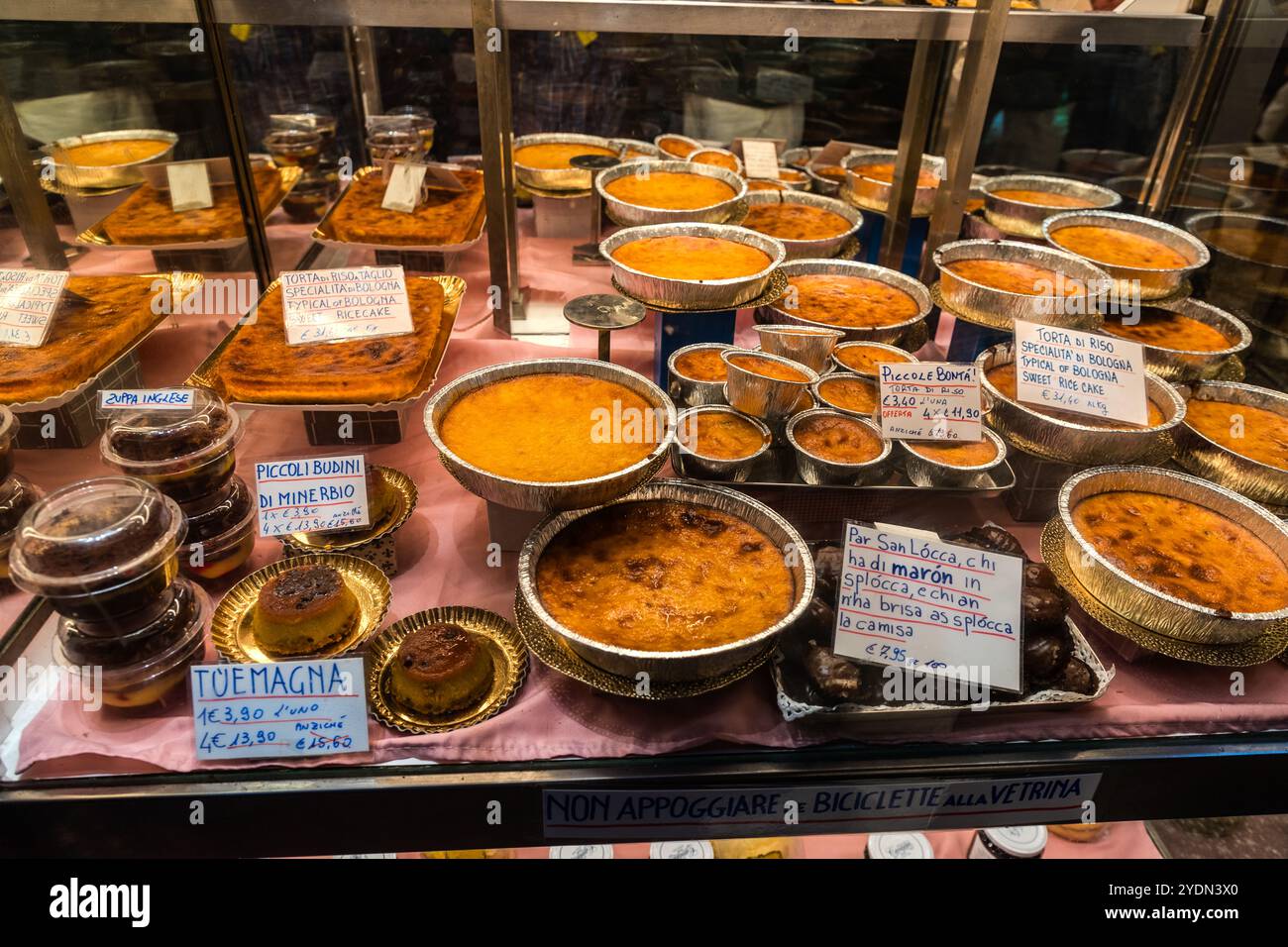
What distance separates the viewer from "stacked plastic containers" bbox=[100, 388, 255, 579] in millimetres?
1361

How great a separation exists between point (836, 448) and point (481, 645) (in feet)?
2.68

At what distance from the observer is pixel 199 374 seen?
1.65 meters

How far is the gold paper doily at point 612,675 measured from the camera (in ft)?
3.85

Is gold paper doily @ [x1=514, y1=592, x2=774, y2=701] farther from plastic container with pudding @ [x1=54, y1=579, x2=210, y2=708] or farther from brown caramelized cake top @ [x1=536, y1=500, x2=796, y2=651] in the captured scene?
plastic container with pudding @ [x1=54, y1=579, x2=210, y2=708]

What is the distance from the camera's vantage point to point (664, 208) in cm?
229

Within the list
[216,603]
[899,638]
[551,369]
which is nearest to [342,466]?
[216,603]

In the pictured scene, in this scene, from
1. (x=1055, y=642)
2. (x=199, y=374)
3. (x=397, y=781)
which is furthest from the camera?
(x=199, y=374)

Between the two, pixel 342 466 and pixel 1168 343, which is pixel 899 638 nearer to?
pixel 342 466

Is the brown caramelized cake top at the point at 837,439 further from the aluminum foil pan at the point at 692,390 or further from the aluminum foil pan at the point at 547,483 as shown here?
the aluminum foil pan at the point at 547,483

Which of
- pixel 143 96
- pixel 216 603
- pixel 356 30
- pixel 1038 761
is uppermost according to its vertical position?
pixel 356 30

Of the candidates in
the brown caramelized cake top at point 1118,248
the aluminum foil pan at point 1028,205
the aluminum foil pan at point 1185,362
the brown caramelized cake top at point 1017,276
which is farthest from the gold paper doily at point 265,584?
the aluminum foil pan at point 1028,205

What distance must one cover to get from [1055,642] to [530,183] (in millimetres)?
2297

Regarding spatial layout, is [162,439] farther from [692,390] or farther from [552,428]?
[692,390]

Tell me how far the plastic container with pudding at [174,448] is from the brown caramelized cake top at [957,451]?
53.2 inches
